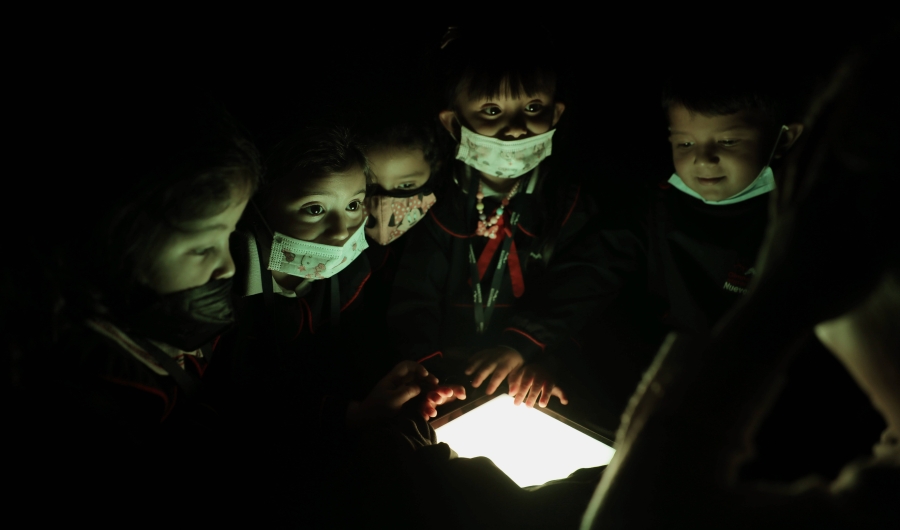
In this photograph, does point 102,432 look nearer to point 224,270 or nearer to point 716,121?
point 224,270

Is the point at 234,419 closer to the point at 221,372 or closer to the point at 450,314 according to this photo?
the point at 221,372

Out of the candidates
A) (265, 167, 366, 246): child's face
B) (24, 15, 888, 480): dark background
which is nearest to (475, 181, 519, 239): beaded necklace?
(24, 15, 888, 480): dark background

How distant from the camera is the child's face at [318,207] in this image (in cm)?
165

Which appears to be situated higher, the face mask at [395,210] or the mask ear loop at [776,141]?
the mask ear loop at [776,141]

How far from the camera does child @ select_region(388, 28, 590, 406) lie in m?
2.05

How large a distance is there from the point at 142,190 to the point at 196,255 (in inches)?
7.6

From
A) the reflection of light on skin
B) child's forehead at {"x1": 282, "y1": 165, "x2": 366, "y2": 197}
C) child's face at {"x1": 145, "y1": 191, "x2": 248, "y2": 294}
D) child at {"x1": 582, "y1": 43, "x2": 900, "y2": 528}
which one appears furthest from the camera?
child's forehead at {"x1": 282, "y1": 165, "x2": 366, "y2": 197}

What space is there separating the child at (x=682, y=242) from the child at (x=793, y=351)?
74 cm

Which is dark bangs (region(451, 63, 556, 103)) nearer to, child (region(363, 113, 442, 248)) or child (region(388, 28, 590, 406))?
child (region(388, 28, 590, 406))

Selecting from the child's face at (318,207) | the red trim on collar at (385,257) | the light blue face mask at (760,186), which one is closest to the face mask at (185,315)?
the child's face at (318,207)

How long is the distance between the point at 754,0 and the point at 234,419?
2219 millimetres

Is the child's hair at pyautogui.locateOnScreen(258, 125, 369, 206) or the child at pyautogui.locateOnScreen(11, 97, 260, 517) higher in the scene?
the child's hair at pyautogui.locateOnScreen(258, 125, 369, 206)

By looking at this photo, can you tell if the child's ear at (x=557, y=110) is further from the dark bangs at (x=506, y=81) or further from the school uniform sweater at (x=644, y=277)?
the school uniform sweater at (x=644, y=277)

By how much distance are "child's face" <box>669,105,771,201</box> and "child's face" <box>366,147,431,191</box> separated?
0.98m
